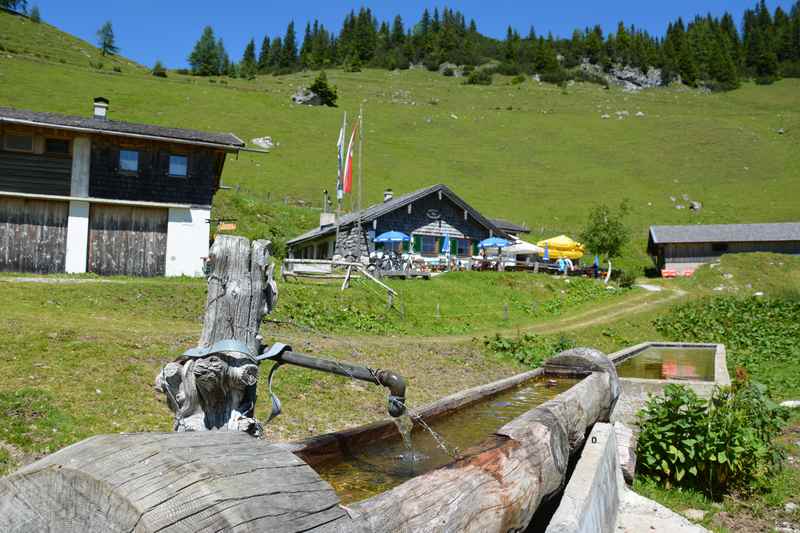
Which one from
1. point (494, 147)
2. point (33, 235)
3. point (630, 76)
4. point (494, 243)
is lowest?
point (33, 235)

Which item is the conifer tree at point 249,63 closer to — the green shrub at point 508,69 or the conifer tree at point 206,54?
the conifer tree at point 206,54

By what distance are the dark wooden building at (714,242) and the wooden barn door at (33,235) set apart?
38.2 meters

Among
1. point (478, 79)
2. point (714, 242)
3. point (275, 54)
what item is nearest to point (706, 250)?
point (714, 242)

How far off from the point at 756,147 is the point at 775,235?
39.5 metres

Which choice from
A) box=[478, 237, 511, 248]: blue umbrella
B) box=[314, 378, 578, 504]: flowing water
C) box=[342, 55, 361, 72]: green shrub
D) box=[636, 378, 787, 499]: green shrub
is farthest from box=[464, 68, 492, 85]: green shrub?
box=[636, 378, 787, 499]: green shrub

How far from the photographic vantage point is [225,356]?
391 cm

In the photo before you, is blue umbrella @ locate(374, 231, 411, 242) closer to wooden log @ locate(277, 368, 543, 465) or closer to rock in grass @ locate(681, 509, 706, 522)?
wooden log @ locate(277, 368, 543, 465)

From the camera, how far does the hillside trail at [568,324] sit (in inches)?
680

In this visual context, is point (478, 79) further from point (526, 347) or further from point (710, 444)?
point (710, 444)

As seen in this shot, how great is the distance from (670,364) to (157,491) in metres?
16.0

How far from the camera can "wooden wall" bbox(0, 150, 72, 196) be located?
23766 mm

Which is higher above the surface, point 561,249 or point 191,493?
point 561,249

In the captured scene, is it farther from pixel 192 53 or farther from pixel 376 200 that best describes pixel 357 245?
pixel 192 53

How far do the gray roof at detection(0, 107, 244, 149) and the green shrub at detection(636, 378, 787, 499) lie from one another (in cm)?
2251
